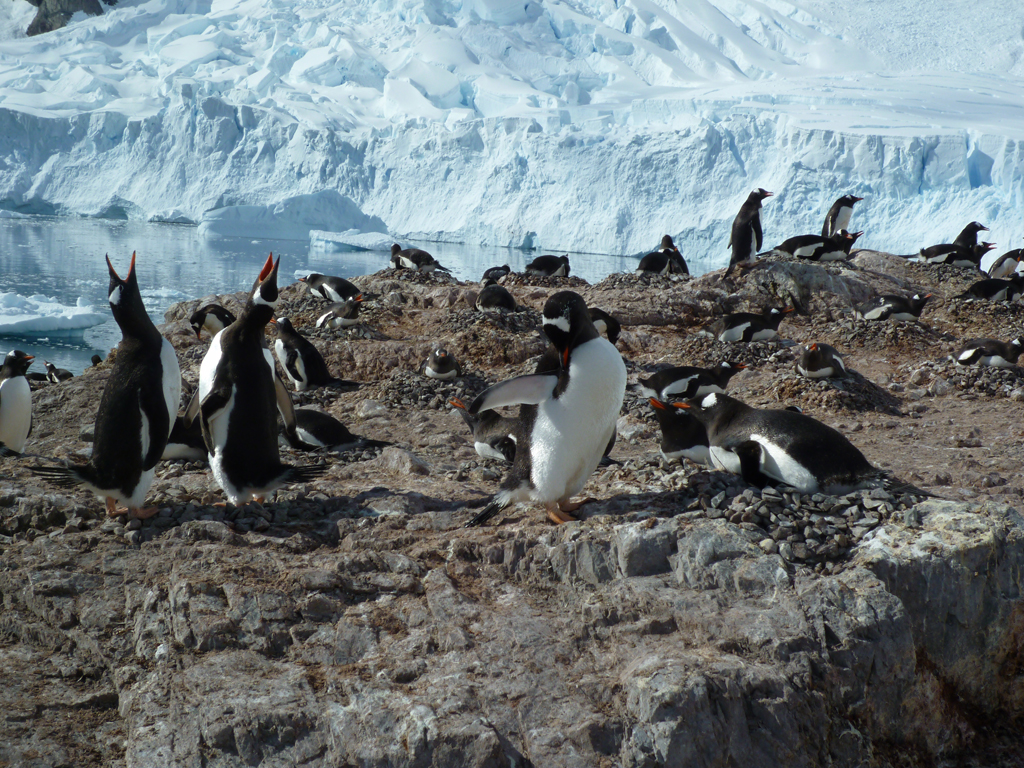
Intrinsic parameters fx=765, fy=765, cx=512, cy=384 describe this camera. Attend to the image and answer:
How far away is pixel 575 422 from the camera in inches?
109

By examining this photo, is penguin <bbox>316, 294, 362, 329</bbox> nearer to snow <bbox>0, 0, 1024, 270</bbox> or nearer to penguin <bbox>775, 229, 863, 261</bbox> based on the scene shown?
penguin <bbox>775, 229, 863, 261</bbox>

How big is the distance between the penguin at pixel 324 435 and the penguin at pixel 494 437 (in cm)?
54

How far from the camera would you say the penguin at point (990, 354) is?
5961 mm

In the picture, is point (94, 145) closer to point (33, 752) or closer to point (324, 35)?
point (324, 35)

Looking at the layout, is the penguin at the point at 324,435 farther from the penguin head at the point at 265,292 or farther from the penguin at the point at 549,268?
the penguin at the point at 549,268

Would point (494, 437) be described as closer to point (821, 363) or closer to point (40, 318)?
point (821, 363)

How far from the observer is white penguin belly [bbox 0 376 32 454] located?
16.1ft

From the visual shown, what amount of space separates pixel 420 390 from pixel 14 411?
8.63ft

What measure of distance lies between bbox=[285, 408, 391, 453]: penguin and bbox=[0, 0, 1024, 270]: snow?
67.8ft

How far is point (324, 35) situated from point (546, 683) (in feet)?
124

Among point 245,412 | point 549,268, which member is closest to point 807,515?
point 245,412

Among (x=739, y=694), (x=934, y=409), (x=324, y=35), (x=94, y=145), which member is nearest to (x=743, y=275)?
(x=934, y=409)

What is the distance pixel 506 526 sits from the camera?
278 centimetres

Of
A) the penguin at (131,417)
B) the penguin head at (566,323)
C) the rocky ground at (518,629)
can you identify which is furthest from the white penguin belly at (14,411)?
the penguin head at (566,323)
